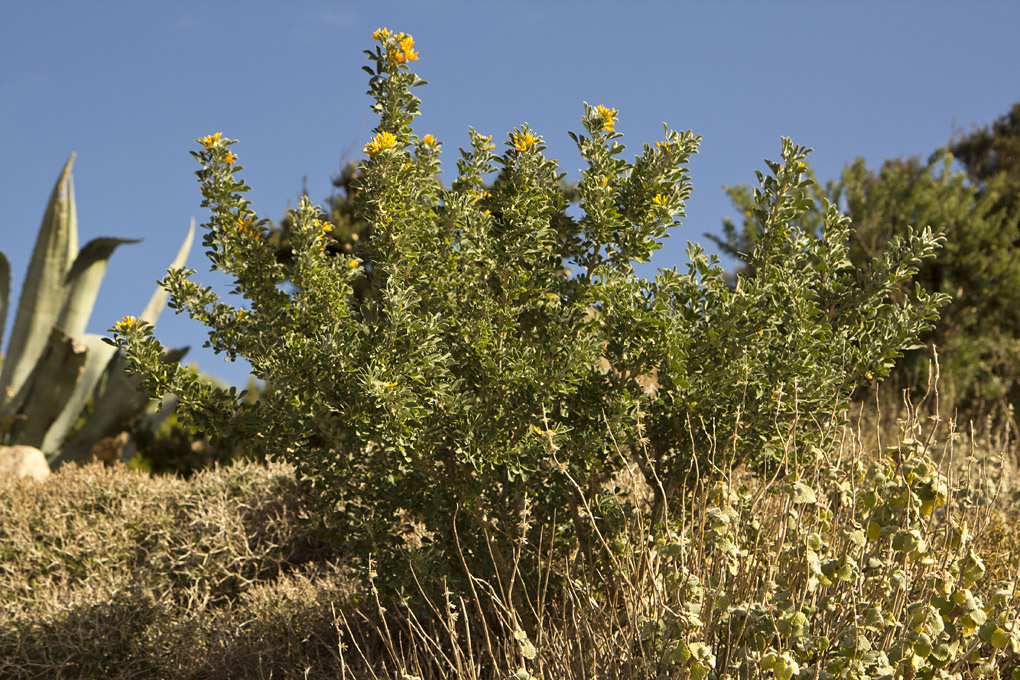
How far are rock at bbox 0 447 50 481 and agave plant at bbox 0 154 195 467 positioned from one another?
94 centimetres

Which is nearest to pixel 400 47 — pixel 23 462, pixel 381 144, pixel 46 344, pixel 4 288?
pixel 381 144

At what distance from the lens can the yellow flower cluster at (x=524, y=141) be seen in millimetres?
3447

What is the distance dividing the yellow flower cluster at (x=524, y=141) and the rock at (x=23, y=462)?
19.7 feet

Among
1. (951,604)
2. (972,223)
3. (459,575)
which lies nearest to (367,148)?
(459,575)

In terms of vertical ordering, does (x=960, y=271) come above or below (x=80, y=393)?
above

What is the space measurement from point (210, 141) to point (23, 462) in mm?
5398

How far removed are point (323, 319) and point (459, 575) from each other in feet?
4.07

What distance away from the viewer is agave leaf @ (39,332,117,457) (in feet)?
29.8

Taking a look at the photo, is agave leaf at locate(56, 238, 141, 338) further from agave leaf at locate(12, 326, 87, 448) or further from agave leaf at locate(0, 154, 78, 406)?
agave leaf at locate(12, 326, 87, 448)

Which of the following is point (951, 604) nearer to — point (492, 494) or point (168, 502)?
point (492, 494)

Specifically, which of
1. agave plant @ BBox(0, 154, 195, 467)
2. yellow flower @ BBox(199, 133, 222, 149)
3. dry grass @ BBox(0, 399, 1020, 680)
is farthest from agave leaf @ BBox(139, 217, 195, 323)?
yellow flower @ BBox(199, 133, 222, 149)

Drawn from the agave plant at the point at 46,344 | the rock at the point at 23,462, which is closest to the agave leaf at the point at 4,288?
the agave plant at the point at 46,344

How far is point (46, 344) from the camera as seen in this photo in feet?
29.3

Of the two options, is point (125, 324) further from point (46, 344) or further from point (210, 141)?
point (46, 344)
